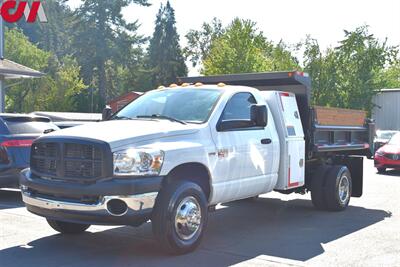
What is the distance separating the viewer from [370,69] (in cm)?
4553

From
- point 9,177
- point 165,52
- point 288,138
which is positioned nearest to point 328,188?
point 288,138

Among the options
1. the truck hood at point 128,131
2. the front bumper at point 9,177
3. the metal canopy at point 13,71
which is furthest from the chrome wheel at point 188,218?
the metal canopy at point 13,71

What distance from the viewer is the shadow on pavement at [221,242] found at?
5.91 metres

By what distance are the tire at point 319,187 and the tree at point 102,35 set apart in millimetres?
52635

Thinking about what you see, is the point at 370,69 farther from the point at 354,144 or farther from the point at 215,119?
the point at 215,119

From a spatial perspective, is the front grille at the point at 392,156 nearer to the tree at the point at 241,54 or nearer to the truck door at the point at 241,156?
the truck door at the point at 241,156

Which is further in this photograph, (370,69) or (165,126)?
(370,69)

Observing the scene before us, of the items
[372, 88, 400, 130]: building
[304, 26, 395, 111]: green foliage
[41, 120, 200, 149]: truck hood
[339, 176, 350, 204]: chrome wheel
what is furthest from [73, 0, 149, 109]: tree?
[41, 120, 200, 149]: truck hood

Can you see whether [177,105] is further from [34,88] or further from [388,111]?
[34,88]

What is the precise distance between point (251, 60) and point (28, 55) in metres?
18.4

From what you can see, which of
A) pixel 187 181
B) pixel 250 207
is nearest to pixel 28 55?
pixel 250 207

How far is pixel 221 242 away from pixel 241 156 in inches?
44.2

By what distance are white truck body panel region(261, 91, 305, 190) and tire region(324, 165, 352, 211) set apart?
0.94m

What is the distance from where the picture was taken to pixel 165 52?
67.2 metres
